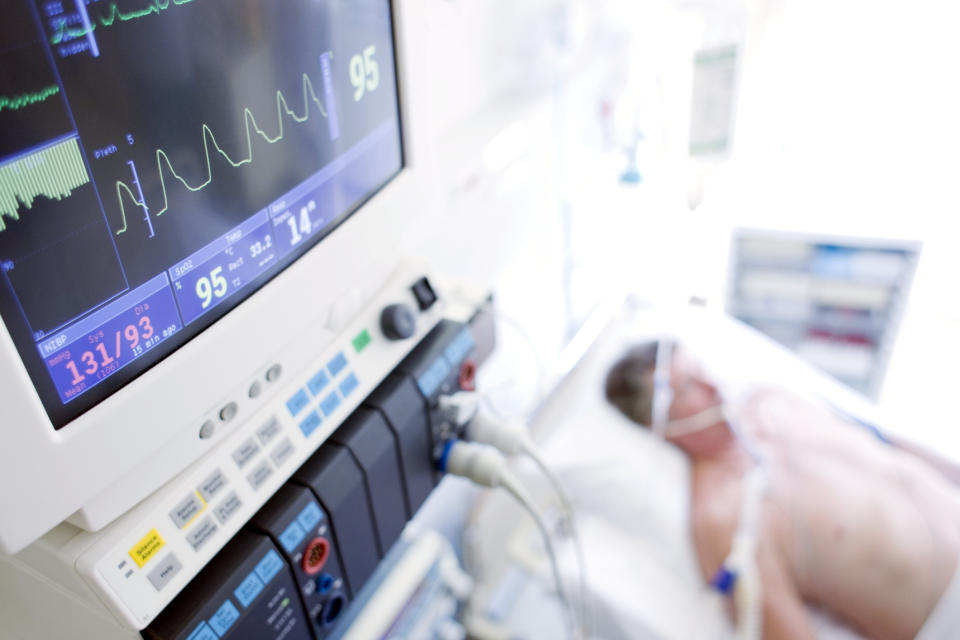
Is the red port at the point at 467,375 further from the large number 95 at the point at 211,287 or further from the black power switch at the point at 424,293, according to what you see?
the large number 95 at the point at 211,287

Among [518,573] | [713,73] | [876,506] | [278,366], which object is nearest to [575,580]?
[518,573]

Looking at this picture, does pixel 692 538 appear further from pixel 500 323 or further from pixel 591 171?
pixel 591 171

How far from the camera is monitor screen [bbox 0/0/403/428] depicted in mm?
426

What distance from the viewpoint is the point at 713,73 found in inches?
58.1

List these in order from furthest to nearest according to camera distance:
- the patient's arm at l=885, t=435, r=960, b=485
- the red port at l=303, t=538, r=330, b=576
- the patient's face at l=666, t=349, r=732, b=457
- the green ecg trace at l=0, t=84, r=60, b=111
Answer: the patient's face at l=666, t=349, r=732, b=457 → the patient's arm at l=885, t=435, r=960, b=485 → the red port at l=303, t=538, r=330, b=576 → the green ecg trace at l=0, t=84, r=60, b=111

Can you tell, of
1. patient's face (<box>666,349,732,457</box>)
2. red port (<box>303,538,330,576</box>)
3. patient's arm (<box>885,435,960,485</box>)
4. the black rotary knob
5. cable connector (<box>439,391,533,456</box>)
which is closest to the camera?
red port (<box>303,538,330,576</box>)

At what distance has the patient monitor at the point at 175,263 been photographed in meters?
0.44

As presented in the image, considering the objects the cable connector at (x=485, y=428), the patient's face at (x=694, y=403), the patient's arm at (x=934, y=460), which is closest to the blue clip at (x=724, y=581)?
the patient's face at (x=694, y=403)

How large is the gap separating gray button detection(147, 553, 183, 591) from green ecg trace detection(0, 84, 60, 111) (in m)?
0.36

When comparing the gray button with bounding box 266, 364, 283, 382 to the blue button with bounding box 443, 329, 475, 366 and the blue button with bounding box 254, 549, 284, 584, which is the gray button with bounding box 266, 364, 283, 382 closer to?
the blue button with bounding box 254, 549, 284, 584

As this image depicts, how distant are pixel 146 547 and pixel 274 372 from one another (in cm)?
19

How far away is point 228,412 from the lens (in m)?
0.63

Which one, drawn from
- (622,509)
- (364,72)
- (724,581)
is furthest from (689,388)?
(364,72)

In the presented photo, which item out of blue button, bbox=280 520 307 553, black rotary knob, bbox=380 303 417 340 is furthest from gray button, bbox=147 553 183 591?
black rotary knob, bbox=380 303 417 340
